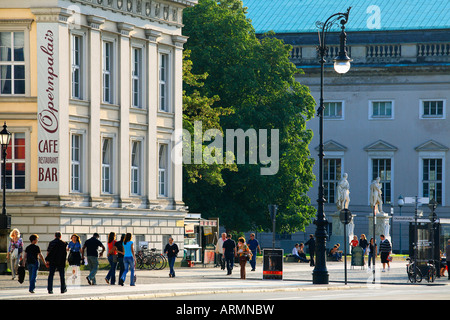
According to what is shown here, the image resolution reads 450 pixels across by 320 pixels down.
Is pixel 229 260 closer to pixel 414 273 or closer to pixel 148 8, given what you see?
pixel 414 273

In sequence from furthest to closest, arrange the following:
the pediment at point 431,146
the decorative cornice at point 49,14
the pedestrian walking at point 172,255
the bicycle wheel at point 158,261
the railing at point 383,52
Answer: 1. the railing at point 383,52
2. the pediment at point 431,146
3. the bicycle wheel at point 158,261
4. the decorative cornice at point 49,14
5. the pedestrian walking at point 172,255

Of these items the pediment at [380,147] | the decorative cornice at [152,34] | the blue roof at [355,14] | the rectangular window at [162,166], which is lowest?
the rectangular window at [162,166]

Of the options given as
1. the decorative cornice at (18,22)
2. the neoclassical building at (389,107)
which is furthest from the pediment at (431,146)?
the decorative cornice at (18,22)

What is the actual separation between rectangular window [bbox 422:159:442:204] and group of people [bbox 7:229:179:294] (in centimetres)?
4837

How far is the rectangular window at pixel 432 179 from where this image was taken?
81438mm

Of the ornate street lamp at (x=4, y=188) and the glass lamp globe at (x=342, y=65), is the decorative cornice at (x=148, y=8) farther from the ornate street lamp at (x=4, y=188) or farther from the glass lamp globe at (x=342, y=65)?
the glass lamp globe at (x=342, y=65)

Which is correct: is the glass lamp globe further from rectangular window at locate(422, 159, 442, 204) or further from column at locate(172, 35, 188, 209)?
rectangular window at locate(422, 159, 442, 204)

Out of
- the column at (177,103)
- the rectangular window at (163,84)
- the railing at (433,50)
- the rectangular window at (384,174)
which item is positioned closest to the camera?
the rectangular window at (163,84)

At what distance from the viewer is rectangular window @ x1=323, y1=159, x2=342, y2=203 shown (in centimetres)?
8331

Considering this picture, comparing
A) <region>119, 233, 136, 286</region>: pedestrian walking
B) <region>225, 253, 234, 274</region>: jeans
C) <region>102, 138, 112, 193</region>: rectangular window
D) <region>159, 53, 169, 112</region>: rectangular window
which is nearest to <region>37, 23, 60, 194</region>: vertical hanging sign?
<region>102, 138, 112, 193</region>: rectangular window

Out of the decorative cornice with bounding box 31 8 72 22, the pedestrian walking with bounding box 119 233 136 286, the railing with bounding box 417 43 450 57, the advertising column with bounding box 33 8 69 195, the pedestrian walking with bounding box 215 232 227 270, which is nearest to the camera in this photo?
the pedestrian walking with bounding box 119 233 136 286

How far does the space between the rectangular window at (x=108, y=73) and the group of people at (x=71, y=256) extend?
37.6 ft
